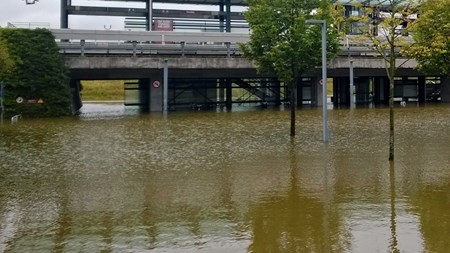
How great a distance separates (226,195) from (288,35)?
11.5 meters

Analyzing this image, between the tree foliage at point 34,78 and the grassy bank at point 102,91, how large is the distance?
42.9 metres

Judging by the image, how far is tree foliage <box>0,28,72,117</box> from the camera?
→ 3206 centimetres

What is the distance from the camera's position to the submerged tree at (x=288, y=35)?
2036 centimetres

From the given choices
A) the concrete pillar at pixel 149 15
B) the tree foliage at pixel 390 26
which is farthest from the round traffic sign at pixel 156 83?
the tree foliage at pixel 390 26

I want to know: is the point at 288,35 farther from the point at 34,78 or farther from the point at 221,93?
the point at 221,93

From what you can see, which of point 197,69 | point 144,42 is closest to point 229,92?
point 197,69

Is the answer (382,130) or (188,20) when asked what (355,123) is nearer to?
(382,130)

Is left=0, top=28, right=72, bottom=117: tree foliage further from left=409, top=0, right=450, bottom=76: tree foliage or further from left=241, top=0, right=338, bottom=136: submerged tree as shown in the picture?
left=409, top=0, right=450, bottom=76: tree foliage

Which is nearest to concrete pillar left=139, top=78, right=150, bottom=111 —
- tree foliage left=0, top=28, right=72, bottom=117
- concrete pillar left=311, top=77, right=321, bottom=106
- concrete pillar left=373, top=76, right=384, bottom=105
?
tree foliage left=0, top=28, right=72, bottom=117

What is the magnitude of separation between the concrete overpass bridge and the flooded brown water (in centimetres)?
1608

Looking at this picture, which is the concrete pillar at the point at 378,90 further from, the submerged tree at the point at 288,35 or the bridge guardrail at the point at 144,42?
the submerged tree at the point at 288,35

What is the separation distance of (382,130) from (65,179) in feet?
48.2

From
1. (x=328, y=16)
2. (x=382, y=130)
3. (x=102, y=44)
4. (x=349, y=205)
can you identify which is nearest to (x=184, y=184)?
(x=349, y=205)

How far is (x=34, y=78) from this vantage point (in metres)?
32.4
